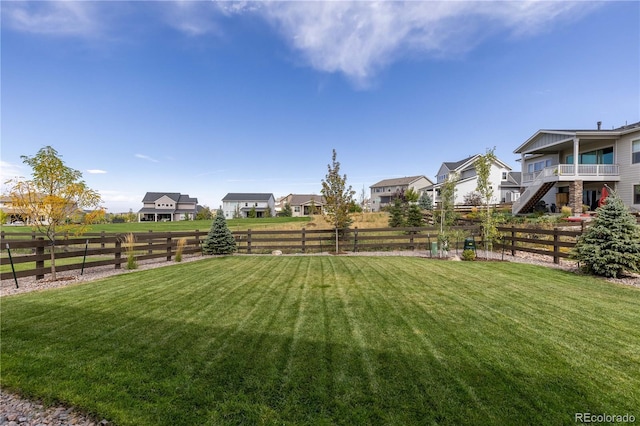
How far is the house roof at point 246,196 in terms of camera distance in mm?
68150

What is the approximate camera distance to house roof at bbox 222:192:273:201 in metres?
68.2

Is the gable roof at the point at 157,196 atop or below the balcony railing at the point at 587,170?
atop

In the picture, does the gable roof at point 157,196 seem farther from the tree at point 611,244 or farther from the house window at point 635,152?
→ the house window at point 635,152

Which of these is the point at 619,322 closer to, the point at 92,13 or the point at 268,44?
the point at 92,13

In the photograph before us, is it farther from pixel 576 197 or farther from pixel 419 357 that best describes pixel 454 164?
pixel 419 357

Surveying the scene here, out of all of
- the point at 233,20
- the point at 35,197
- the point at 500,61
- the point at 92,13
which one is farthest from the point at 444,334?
the point at 500,61

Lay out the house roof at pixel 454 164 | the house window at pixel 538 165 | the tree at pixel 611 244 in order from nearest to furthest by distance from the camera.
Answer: the tree at pixel 611 244
the house window at pixel 538 165
the house roof at pixel 454 164

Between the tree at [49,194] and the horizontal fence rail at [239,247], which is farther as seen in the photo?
the horizontal fence rail at [239,247]

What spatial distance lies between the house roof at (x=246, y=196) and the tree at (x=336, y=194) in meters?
57.0

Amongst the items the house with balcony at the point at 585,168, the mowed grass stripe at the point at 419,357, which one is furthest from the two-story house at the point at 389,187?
the mowed grass stripe at the point at 419,357

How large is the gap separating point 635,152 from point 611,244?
15865mm

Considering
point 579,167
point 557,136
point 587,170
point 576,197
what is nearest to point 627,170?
point 587,170

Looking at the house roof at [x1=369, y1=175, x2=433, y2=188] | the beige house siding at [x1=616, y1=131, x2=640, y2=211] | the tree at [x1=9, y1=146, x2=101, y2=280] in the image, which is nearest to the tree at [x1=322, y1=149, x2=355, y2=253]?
the tree at [x1=9, y1=146, x2=101, y2=280]
